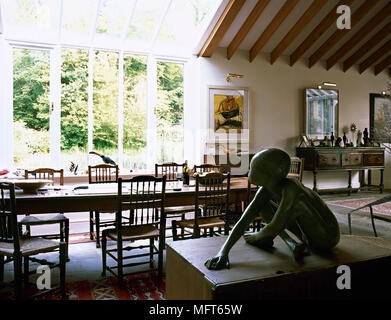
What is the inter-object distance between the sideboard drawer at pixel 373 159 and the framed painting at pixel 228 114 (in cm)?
305

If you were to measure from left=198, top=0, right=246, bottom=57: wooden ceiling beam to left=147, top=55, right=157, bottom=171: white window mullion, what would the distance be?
102cm

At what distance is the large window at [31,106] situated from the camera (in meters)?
5.65

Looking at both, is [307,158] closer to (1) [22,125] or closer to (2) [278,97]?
(2) [278,97]

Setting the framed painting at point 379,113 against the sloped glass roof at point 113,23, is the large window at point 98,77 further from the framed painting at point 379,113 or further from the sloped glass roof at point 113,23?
the framed painting at point 379,113

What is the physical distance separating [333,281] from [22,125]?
562 cm

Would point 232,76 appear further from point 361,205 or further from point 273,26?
point 361,205

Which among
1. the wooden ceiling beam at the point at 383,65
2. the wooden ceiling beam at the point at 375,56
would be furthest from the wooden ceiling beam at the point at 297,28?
the wooden ceiling beam at the point at 383,65

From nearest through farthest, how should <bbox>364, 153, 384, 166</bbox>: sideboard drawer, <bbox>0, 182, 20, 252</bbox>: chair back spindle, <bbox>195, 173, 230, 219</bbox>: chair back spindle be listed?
<bbox>0, 182, 20, 252</bbox>: chair back spindle < <bbox>195, 173, 230, 219</bbox>: chair back spindle < <bbox>364, 153, 384, 166</bbox>: sideboard drawer

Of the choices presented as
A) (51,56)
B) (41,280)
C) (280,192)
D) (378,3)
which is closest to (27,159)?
(51,56)

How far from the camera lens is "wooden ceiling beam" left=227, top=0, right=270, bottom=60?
571 centimetres

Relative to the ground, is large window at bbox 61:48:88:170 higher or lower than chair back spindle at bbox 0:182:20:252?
higher

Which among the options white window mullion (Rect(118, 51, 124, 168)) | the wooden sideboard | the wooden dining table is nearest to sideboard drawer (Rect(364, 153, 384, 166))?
the wooden sideboard

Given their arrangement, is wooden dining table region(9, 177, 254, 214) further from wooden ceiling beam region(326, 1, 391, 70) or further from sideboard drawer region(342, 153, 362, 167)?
wooden ceiling beam region(326, 1, 391, 70)

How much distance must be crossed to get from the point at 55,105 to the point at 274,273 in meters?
5.44
